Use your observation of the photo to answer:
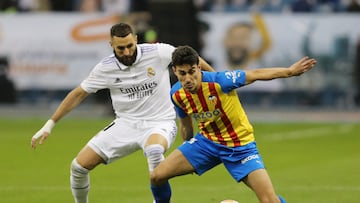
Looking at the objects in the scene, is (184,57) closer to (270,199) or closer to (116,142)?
(270,199)

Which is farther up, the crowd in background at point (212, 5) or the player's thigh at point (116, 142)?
the player's thigh at point (116, 142)

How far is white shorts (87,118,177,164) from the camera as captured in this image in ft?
37.5

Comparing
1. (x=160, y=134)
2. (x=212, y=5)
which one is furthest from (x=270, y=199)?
(x=212, y=5)

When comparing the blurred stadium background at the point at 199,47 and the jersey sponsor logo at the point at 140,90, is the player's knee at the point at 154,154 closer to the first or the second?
the jersey sponsor logo at the point at 140,90

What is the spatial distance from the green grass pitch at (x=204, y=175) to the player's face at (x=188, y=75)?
2919 millimetres

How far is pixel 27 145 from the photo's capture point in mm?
19859

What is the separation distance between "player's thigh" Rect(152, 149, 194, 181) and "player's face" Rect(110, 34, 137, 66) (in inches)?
55.2

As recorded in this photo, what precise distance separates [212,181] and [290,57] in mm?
9898

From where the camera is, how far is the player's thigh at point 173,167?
1058cm

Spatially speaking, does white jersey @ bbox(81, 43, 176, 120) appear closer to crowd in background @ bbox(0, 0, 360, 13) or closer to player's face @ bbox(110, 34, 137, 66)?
player's face @ bbox(110, 34, 137, 66)

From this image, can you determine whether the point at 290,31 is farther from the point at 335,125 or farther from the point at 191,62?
the point at 191,62

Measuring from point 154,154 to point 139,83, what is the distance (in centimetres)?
96

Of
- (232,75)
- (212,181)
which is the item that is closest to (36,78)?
(212,181)

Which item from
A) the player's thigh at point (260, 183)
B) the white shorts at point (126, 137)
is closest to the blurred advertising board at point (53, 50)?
the white shorts at point (126, 137)
